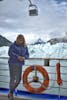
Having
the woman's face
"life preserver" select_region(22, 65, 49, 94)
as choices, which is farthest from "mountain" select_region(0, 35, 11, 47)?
the woman's face

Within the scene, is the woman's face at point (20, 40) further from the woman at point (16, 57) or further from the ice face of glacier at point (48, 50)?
the ice face of glacier at point (48, 50)

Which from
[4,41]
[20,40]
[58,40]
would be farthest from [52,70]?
[4,41]

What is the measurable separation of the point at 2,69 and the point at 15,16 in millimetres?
1148

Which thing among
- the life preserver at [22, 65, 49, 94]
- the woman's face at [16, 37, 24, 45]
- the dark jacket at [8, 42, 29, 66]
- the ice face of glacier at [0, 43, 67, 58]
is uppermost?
the woman's face at [16, 37, 24, 45]

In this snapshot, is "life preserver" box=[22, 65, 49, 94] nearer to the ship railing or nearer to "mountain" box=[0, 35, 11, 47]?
the ship railing

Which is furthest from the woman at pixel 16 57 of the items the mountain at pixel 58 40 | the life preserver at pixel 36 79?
the mountain at pixel 58 40

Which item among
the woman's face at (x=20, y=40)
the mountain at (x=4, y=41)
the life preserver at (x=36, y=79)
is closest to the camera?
the woman's face at (x=20, y=40)

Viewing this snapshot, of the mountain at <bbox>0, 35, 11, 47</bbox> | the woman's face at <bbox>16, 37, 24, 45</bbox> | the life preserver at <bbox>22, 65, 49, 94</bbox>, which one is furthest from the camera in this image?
the mountain at <bbox>0, 35, 11, 47</bbox>

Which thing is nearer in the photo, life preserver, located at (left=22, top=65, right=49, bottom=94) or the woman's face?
the woman's face

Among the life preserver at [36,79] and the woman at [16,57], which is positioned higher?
the woman at [16,57]

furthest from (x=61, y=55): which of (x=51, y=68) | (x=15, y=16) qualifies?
(x=15, y=16)

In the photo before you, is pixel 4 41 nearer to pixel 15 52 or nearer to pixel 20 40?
pixel 15 52

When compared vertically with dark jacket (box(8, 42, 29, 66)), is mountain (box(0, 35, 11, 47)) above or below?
below

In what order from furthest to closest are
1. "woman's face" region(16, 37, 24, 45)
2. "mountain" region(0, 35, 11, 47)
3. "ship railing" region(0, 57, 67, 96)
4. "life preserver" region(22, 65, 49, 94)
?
"mountain" region(0, 35, 11, 47) < "life preserver" region(22, 65, 49, 94) < "ship railing" region(0, 57, 67, 96) < "woman's face" region(16, 37, 24, 45)
